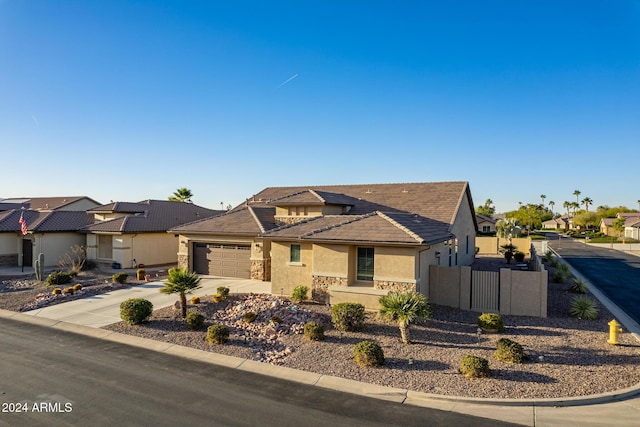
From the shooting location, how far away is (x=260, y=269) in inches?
944

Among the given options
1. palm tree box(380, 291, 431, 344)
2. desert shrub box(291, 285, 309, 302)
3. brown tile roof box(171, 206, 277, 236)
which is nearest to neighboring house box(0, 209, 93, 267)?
brown tile roof box(171, 206, 277, 236)

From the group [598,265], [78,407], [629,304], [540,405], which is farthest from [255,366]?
[598,265]

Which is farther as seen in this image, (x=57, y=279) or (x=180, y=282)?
(x=57, y=279)

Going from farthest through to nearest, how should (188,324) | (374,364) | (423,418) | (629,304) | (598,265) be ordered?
(598,265)
(629,304)
(188,324)
(374,364)
(423,418)

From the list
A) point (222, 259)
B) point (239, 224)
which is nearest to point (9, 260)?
point (222, 259)

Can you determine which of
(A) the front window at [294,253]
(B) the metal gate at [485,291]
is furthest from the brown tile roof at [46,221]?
(B) the metal gate at [485,291]

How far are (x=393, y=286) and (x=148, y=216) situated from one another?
23607 mm

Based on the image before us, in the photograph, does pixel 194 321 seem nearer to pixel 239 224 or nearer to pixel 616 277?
pixel 239 224

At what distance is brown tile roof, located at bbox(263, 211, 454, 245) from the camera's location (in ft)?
54.7

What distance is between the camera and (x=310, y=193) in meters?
26.4

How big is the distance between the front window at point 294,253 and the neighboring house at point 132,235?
49.8 ft

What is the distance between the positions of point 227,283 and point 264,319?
28.3ft

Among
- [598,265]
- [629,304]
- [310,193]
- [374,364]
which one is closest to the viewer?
[374,364]

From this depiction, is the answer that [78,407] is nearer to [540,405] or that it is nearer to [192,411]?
[192,411]
